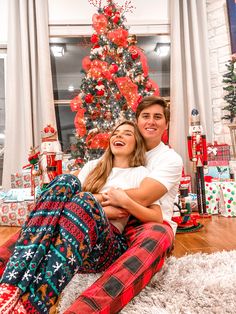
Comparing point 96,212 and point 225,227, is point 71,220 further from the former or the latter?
point 225,227

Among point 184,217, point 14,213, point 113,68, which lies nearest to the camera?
point 184,217

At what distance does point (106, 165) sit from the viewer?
1623mm

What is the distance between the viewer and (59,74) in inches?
183

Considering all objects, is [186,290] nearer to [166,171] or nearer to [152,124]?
[166,171]

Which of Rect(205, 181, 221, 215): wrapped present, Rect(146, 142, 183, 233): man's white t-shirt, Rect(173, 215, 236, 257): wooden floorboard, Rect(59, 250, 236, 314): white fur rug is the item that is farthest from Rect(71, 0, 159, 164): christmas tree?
Rect(59, 250, 236, 314): white fur rug

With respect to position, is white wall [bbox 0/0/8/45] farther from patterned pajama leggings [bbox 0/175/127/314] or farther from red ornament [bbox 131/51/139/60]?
patterned pajama leggings [bbox 0/175/127/314]

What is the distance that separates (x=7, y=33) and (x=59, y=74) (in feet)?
2.85

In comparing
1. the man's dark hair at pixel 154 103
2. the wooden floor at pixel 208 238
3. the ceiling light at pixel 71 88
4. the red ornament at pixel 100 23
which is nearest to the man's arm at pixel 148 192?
the man's dark hair at pixel 154 103

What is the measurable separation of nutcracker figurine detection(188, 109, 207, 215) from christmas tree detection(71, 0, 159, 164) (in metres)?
0.68

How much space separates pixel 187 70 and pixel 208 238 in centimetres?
266

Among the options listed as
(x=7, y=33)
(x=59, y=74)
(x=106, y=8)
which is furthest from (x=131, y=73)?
(x=7, y=33)

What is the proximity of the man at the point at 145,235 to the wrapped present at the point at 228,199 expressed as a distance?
190 cm

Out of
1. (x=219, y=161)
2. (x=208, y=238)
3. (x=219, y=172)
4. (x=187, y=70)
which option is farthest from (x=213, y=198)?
(x=187, y=70)

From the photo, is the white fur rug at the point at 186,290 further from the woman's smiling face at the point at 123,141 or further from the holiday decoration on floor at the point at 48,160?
the holiday decoration on floor at the point at 48,160
